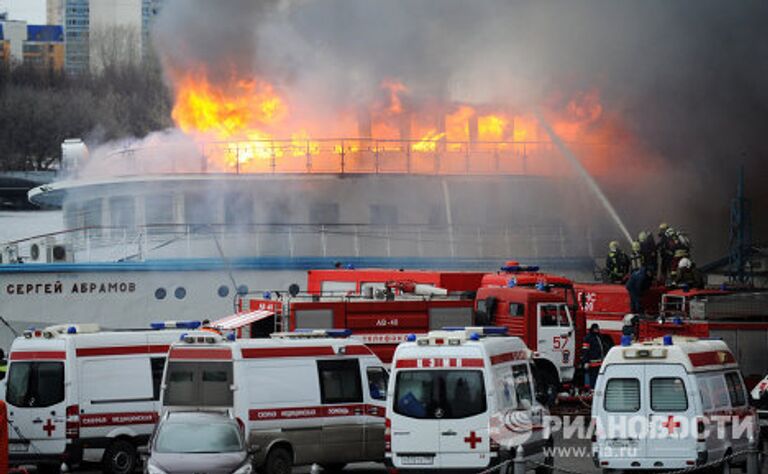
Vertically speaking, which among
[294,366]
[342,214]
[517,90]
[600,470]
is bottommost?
[600,470]

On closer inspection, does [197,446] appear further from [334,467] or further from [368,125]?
[368,125]

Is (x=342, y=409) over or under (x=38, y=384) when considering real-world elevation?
under

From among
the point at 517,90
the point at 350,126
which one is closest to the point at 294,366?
the point at 350,126

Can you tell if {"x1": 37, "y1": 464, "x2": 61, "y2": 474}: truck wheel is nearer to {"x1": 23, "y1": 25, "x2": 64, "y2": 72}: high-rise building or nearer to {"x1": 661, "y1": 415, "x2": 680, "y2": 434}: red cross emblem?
{"x1": 661, "y1": 415, "x2": 680, "y2": 434}: red cross emblem

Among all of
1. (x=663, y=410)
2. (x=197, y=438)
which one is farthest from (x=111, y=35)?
(x=663, y=410)

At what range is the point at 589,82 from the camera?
141 feet

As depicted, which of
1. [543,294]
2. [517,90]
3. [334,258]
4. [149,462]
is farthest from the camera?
[517,90]

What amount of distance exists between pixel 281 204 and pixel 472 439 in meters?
18.4

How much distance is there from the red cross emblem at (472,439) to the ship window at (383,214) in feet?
61.0

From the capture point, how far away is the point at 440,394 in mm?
19109

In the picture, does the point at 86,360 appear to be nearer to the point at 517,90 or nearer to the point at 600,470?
the point at 600,470

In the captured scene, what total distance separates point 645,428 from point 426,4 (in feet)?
80.9

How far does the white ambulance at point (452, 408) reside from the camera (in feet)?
62.0

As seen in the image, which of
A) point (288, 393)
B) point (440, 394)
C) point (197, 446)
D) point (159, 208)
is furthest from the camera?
point (159, 208)
